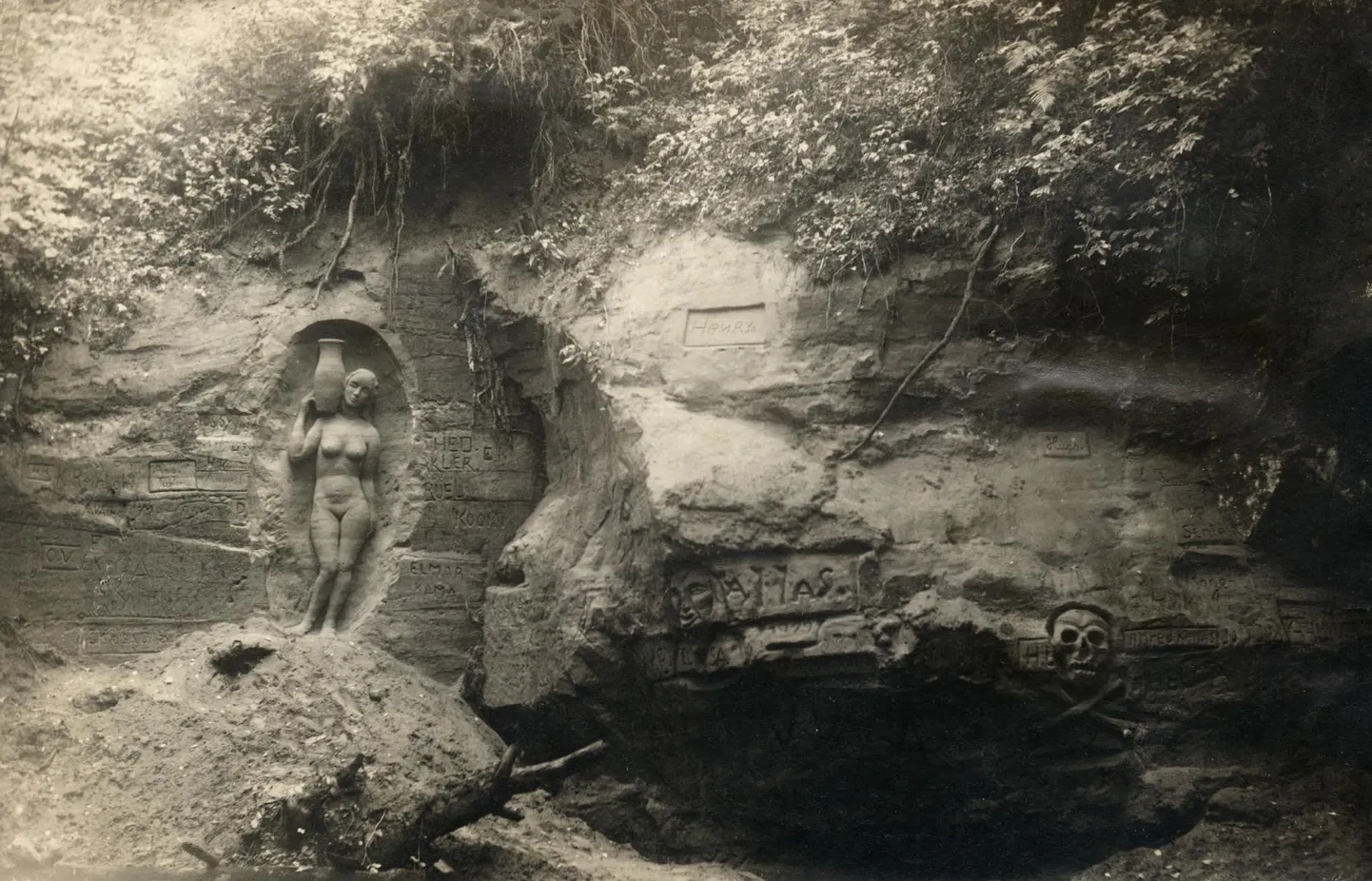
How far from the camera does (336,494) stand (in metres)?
7.34

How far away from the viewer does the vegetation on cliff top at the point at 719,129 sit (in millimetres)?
5953

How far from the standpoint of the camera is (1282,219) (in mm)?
5949

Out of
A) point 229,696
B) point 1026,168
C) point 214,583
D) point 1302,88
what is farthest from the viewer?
point 214,583

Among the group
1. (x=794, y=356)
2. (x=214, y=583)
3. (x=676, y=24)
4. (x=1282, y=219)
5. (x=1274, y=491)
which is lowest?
(x=214, y=583)

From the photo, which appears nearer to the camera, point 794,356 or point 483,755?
point 794,356

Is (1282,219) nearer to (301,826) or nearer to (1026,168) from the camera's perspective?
(1026,168)

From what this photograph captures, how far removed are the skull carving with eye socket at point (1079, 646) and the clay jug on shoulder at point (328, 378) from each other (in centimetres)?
415

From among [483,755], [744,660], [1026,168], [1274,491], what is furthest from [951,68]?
[483,755]

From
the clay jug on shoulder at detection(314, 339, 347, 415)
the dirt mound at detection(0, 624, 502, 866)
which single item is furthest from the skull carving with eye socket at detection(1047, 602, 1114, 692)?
the clay jug on shoulder at detection(314, 339, 347, 415)

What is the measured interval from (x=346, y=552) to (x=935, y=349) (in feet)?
11.5

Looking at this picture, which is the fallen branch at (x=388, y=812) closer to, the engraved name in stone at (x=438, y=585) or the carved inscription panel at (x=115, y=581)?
the engraved name in stone at (x=438, y=585)

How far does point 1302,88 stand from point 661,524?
11.6ft

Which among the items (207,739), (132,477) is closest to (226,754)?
(207,739)

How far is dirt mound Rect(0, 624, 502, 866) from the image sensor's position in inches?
243
